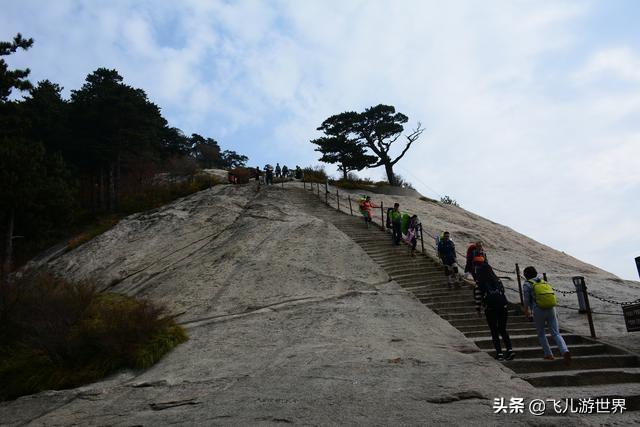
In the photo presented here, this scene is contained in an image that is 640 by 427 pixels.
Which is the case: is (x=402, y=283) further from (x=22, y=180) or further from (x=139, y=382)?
(x=22, y=180)

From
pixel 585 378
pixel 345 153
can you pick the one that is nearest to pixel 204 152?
pixel 345 153

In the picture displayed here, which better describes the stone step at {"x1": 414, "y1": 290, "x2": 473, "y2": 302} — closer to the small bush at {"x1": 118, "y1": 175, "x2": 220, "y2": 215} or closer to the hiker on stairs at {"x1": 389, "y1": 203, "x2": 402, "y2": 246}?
the hiker on stairs at {"x1": 389, "y1": 203, "x2": 402, "y2": 246}

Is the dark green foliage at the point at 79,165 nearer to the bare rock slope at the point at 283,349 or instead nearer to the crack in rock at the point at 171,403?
the bare rock slope at the point at 283,349

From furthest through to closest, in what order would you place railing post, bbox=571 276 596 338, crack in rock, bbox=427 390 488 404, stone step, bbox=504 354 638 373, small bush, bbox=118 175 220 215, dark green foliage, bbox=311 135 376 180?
dark green foliage, bbox=311 135 376 180, small bush, bbox=118 175 220 215, railing post, bbox=571 276 596 338, stone step, bbox=504 354 638 373, crack in rock, bbox=427 390 488 404

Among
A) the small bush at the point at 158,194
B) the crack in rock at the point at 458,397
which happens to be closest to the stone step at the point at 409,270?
the crack in rock at the point at 458,397

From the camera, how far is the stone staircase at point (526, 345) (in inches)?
270

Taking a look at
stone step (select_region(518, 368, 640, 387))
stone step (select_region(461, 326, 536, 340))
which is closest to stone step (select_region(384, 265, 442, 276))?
stone step (select_region(461, 326, 536, 340))

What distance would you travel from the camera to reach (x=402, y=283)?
1351cm

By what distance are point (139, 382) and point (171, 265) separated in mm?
8749

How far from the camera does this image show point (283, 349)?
916 cm

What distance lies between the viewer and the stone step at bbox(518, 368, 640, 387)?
700cm

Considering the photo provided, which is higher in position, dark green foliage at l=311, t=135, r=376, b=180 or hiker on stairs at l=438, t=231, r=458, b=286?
dark green foliage at l=311, t=135, r=376, b=180

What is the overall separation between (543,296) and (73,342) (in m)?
8.92

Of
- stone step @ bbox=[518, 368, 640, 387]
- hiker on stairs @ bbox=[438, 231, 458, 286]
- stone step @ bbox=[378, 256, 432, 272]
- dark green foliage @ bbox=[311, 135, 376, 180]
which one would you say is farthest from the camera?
dark green foliage @ bbox=[311, 135, 376, 180]
